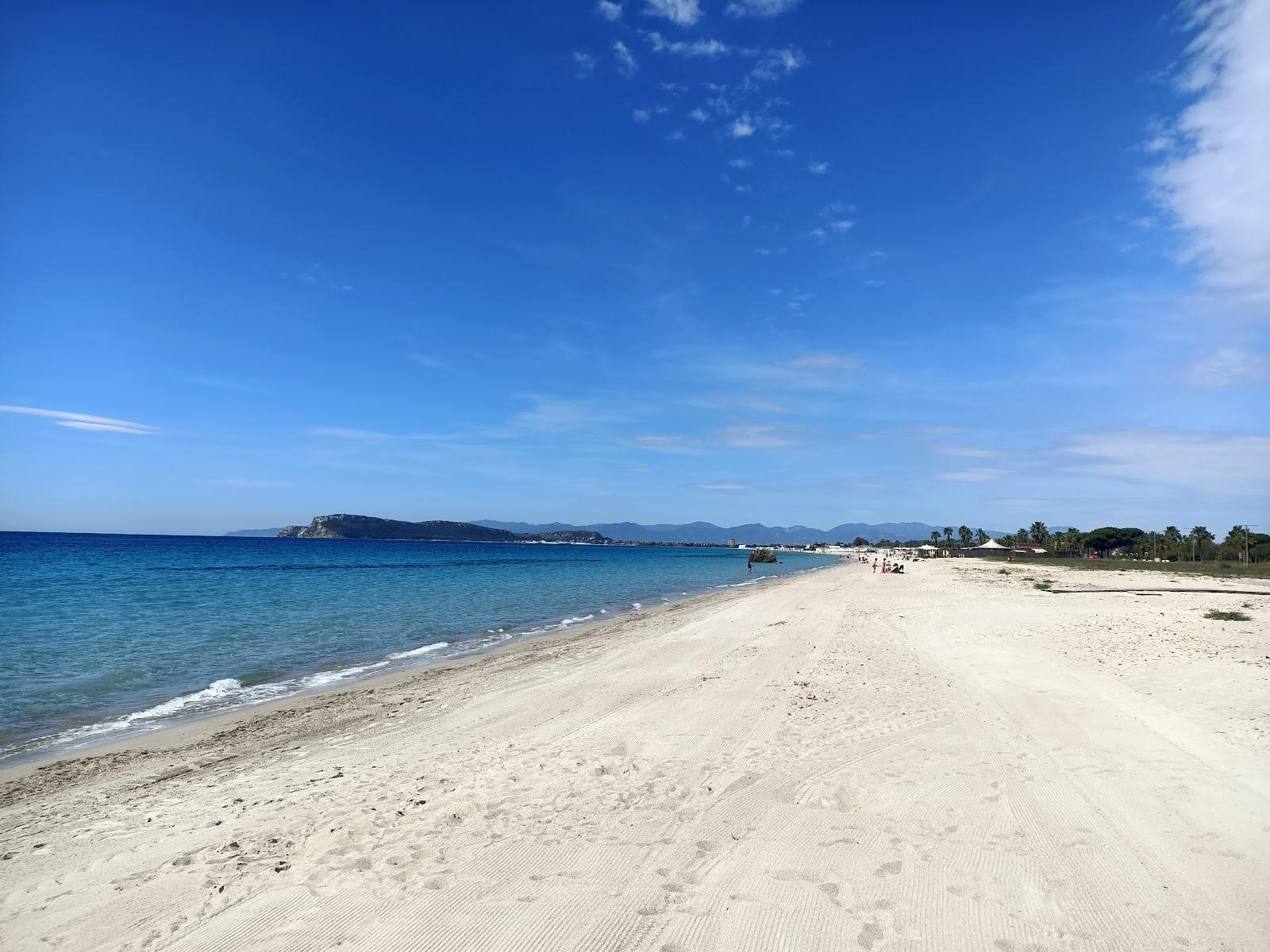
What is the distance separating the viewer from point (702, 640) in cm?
1677

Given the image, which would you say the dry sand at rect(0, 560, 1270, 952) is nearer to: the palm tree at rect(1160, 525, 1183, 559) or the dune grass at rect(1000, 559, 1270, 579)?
the dune grass at rect(1000, 559, 1270, 579)

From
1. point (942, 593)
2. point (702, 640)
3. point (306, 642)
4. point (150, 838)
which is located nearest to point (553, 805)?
point (150, 838)

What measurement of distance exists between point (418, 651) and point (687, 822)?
13.4 m

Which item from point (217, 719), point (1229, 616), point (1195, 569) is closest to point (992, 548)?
point (1195, 569)

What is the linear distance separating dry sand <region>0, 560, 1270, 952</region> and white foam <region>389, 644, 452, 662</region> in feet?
16.2

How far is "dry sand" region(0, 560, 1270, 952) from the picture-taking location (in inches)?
163

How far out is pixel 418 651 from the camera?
17219 millimetres

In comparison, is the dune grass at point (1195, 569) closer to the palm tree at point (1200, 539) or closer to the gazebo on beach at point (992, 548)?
the palm tree at point (1200, 539)

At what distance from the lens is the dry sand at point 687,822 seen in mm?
4141

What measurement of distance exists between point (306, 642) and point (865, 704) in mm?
15636

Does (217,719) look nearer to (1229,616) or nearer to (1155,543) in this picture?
(1229,616)

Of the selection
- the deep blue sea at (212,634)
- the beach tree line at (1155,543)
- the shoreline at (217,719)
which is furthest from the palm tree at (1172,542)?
the shoreline at (217,719)

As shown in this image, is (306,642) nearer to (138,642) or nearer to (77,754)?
(138,642)

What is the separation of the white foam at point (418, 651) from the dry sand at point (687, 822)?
4.94 metres
